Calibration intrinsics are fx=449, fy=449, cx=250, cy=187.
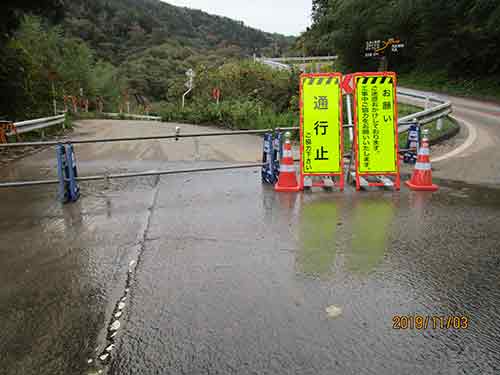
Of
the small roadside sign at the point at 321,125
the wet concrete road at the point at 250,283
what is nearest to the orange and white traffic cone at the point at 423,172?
the wet concrete road at the point at 250,283

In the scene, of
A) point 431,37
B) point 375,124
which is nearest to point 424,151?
point 375,124

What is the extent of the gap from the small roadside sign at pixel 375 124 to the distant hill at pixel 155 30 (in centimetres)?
6532

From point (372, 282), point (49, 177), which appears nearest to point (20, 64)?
point (49, 177)

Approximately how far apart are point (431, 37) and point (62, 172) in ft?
103

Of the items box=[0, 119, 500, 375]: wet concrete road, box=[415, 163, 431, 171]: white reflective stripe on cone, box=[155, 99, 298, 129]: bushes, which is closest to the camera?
box=[0, 119, 500, 375]: wet concrete road

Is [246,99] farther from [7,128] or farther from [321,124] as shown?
[321,124]

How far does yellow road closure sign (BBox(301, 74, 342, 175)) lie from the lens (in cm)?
768

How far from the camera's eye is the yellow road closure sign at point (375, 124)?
25.7 ft

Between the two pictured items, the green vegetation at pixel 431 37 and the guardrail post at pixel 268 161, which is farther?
the green vegetation at pixel 431 37

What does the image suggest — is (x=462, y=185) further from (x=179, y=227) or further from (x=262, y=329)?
(x=262, y=329)

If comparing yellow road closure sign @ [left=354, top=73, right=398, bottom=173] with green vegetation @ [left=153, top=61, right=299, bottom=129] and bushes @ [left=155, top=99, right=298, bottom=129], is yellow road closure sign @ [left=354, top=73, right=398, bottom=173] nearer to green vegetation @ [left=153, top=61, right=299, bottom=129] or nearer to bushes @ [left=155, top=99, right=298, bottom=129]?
green vegetation @ [left=153, top=61, right=299, bottom=129]

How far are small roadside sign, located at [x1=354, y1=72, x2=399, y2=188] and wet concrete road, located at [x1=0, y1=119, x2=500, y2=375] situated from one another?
782 millimetres
